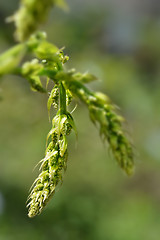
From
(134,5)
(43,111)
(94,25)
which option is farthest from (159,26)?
(43,111)

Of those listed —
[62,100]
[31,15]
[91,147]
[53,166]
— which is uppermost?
[91,147]

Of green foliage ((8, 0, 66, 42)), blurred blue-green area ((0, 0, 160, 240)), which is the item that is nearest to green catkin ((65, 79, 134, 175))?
green foliage ((8, 0, 66, 42))

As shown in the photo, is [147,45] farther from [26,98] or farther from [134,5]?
[26,98]

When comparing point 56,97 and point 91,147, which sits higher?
point 91,147

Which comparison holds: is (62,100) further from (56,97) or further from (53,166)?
(53,166)

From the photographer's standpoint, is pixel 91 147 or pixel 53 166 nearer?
pixel 53 166

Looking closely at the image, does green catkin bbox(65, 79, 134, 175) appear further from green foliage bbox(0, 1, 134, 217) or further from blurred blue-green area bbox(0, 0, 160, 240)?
blurred blue-green area bbox(0, 0, 160, 240)

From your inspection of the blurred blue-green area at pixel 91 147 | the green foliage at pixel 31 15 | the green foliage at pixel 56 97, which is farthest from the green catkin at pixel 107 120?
the blurred blue-green area at pixel 91 147

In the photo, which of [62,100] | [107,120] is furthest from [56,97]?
[107,120]
